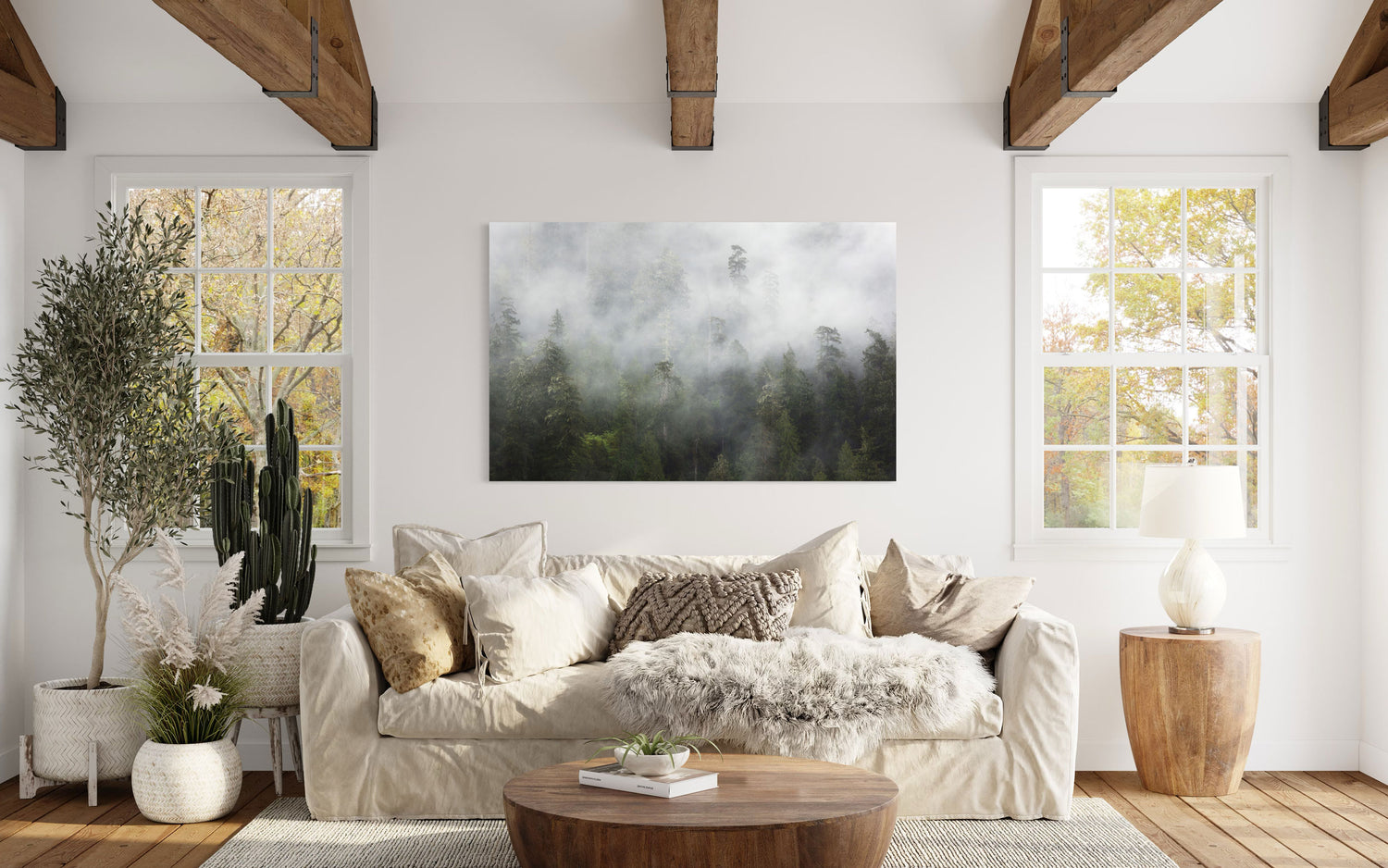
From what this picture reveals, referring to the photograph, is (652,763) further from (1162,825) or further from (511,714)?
(1162,825)

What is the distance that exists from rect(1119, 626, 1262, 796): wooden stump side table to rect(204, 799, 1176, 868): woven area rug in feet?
1.51

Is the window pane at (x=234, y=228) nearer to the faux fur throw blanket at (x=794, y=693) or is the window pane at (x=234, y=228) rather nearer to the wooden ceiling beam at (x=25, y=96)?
the wooden ceiling beam at (x=25, y=96)

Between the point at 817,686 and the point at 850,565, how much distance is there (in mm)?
772

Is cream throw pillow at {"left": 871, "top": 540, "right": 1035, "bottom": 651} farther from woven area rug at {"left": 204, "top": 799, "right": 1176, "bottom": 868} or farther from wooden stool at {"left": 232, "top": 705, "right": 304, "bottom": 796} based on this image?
wooden stool at {"left": 232, "top": 705, "right": 304, "bottom": 796}

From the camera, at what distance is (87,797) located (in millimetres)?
3703

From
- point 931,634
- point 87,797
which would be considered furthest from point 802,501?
point 87,797

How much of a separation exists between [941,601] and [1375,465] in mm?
2007

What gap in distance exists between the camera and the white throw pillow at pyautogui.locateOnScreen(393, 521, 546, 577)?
3.84 meters

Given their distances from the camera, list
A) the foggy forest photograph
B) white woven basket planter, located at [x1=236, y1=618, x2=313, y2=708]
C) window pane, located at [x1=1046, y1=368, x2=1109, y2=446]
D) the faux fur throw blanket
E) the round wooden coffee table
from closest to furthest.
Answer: the round wooden coffee table, the faux fur throw blanket, white woven basket planter, located at [x1=236, y1=618, x2=313, y2=708], the foggy forest photograph, window pane, located at [x1=1046, y1=368, x2=1109, y2=446]

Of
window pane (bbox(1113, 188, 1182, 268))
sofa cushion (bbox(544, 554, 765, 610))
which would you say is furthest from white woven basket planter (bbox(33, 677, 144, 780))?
window pane (bbox(1113, 188, 1182, 268))

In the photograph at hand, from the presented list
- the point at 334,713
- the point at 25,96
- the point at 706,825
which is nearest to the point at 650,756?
the point at 706,825

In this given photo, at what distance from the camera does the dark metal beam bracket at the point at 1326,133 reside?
426 centimetres

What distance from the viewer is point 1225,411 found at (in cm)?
443

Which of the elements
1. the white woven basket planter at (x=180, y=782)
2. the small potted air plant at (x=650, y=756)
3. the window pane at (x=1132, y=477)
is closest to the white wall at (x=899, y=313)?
the window pane at (x=1132, y=477)
